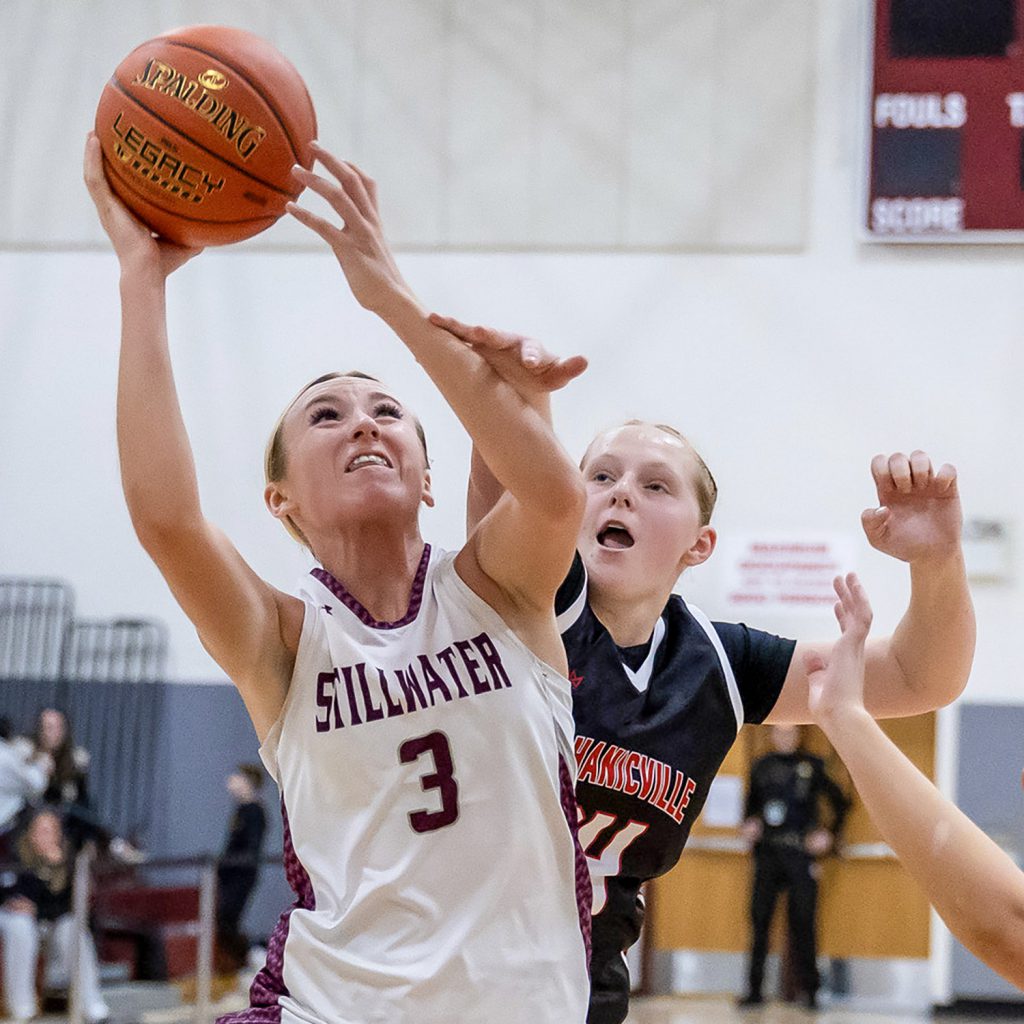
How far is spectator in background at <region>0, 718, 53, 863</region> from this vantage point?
862 cm

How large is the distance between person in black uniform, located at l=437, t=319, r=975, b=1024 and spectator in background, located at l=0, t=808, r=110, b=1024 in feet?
17.5

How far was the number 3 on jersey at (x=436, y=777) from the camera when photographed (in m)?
2.02

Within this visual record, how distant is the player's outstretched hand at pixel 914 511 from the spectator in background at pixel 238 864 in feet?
18.9

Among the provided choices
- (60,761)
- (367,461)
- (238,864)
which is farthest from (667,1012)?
(367,461)

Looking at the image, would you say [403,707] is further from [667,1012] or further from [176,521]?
[667,1012]

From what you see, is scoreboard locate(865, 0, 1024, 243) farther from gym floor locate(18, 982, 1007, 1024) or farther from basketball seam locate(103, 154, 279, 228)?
basketball seam locate(103, 154, 279, 228)

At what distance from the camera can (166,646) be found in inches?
377

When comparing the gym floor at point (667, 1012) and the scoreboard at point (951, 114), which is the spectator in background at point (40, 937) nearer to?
the gym floor at point (667, 1012)

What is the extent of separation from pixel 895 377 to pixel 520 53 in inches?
125

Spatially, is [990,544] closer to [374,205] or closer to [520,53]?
[520,53]

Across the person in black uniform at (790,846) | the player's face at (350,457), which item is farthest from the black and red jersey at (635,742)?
the person in black uniform at (790,846)

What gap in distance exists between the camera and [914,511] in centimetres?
248

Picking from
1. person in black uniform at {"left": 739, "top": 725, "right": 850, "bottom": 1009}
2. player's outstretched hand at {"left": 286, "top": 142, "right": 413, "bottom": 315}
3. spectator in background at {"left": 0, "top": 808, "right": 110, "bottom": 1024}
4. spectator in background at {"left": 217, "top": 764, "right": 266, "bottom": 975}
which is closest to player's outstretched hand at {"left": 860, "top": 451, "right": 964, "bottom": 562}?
player's outstretched hand at {"left": 286, "top": 142, "right": 413, "bottom": 315}

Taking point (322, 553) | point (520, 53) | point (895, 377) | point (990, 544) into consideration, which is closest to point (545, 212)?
point (520, 53)
